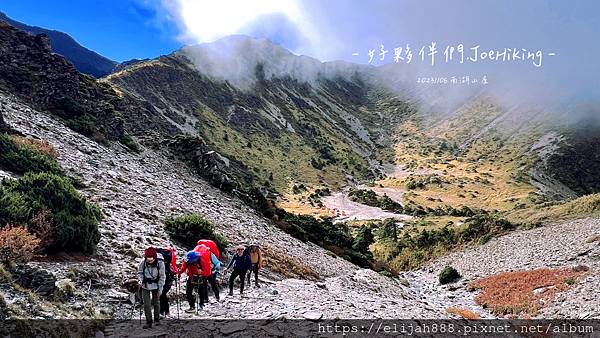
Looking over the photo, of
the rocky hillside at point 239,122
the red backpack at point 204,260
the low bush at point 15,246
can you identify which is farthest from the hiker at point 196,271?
the rocky hillside at point 239,122

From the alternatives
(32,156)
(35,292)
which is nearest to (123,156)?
(32,156)

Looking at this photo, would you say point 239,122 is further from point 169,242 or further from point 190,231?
point 169,242

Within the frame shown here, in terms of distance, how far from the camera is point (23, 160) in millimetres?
20609

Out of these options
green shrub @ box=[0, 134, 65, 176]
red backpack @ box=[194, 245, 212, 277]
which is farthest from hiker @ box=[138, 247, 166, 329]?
green shrub @ box=[0, 134, 65, 176]

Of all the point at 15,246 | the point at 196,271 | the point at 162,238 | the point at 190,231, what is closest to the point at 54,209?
the point at 15,246

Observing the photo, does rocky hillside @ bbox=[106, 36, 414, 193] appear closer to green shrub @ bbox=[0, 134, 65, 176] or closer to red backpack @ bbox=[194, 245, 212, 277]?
green shrub @ bbox=[0, 134, 65, 176]

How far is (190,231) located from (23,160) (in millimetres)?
8717

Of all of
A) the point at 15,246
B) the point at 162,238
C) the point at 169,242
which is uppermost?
the point at 15,246

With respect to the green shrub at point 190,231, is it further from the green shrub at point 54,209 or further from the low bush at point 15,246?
the low bush at point 15,246

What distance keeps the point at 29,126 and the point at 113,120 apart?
383 inches

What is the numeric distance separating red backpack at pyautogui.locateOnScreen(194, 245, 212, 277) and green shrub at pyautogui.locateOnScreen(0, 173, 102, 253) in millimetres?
4623

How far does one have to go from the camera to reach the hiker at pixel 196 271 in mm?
13250

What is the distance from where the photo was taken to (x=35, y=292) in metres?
10.7

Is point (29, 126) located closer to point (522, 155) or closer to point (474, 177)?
point (474, 177)
